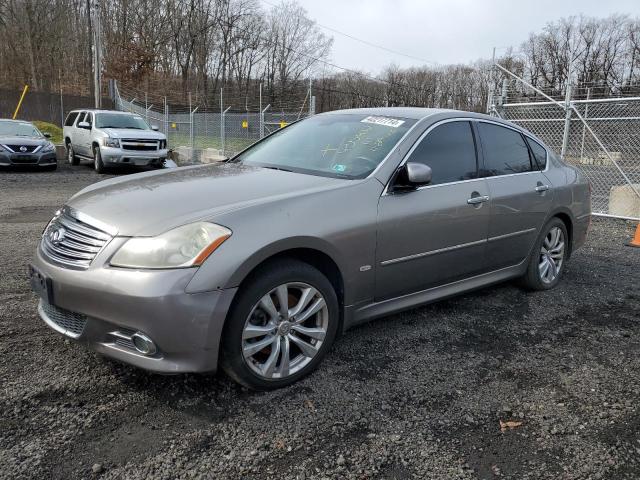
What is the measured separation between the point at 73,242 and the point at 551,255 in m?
4.15

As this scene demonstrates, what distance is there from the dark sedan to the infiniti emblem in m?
11.9

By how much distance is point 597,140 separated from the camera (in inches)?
356

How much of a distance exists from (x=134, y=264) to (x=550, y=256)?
394cm

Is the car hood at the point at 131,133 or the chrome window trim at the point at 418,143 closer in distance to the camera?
the chrome window trim at the point at 418,143

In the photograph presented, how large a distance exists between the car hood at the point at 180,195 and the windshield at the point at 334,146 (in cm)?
19

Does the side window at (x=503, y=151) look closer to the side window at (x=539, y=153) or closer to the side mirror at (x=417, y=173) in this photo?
the side window at (x=539, y=153)

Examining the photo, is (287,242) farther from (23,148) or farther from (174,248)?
(23,148)

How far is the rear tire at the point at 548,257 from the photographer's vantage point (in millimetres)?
4824

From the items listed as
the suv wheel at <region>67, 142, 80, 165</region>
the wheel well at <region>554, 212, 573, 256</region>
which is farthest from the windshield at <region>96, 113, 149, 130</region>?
the wheel well at <region>554, 212, 573, 256</region>

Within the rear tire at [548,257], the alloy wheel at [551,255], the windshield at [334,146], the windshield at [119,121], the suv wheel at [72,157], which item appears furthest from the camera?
the suv wheel at [72,157]

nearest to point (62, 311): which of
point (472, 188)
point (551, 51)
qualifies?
point (472, 188)

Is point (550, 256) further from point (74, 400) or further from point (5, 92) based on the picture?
point (5, 92)

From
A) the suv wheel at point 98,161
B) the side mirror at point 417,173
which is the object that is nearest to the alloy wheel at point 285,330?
the side mirror at point 417,173

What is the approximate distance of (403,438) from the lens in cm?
259
